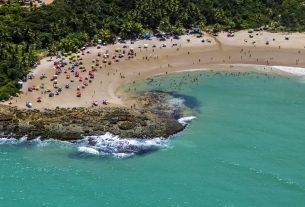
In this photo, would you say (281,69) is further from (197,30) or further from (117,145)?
(117,145)

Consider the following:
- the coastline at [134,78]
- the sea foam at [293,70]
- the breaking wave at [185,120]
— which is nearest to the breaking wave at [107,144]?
the coastline at [134,78]

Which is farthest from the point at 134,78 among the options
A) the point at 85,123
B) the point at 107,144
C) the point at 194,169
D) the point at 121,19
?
the point at 194,169

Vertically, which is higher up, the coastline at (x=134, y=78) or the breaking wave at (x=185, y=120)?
the coastline at (x=134, y=78)

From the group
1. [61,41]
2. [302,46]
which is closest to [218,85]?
[302,46]

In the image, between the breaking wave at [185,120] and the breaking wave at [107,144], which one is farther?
the breaking wave at [185,120]

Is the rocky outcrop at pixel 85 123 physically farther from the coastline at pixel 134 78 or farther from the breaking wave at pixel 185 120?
the breaking wave at pixel 185 120

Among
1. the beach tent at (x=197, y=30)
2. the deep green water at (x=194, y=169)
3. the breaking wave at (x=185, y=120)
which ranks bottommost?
the deep green water at (x=194, y=169)

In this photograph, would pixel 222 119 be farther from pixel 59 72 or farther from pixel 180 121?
pixel 59 72

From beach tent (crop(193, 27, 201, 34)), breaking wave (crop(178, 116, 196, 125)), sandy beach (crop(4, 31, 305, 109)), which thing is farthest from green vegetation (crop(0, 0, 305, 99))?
breaking wave (crop(178, 116, 196, 125))
